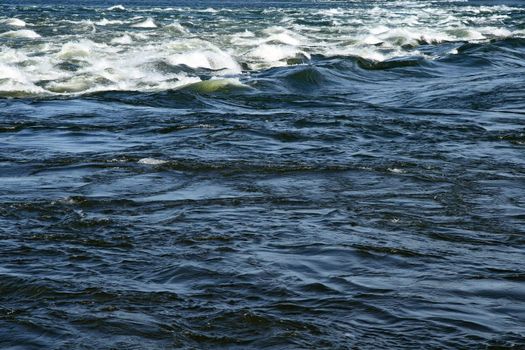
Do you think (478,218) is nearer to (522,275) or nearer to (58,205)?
(522,275)

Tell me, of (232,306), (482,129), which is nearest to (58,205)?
(232,306)

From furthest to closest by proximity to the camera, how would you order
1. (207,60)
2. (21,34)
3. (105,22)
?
(105,22) < (21,34) < (207,60)

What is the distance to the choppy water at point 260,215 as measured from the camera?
14.6 feet

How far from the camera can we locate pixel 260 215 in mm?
6465

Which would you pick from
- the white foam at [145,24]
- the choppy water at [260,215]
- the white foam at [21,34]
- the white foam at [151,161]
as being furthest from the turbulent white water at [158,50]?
the white foam at [151,161]

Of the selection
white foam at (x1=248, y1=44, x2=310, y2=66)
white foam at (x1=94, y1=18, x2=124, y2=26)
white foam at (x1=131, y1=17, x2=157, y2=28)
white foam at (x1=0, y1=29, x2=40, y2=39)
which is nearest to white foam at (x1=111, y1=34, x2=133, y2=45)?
white foam at (x1=0, y1=29, x2=40, y2=39)

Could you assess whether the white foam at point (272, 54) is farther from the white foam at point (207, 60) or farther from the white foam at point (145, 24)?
the white foam at point (145, 24)

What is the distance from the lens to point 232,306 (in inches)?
183

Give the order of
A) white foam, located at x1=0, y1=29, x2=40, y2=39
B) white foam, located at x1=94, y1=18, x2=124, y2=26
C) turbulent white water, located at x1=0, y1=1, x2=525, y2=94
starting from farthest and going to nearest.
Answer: white foam, located at x1=94, y1=18, x2=124, y2=26
white foam, located at x1=0, y1=29, x2=40, y2=39
turbulent white water, located at x1=0, y1=1, x2=525, y2=94

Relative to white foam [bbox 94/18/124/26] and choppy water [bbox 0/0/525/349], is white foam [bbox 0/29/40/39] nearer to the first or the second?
white foam [bbox 94/18/124/26]

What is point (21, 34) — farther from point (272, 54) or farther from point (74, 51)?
point (272, 54)

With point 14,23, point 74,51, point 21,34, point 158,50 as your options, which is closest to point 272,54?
point 158,50

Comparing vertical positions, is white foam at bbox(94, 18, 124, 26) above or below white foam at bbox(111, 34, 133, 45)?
below

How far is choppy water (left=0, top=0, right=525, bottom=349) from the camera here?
4457mm
